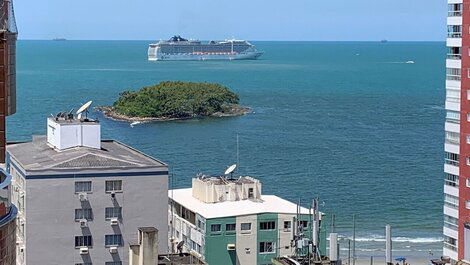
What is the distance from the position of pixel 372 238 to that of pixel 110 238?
990 centimetres

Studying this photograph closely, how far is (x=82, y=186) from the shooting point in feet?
58.3

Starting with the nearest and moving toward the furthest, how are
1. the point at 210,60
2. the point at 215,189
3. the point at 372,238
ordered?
the point at 215,189 → the point at 372,238 → the point at 210,60

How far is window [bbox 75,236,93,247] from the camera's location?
1767cm

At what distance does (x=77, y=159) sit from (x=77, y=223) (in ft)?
3.59

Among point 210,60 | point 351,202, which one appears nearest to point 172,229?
point 351,202

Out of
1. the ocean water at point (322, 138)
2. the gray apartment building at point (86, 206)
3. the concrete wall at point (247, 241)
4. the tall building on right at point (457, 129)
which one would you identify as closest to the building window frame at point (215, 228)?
the concrete wall at point (247, 241)

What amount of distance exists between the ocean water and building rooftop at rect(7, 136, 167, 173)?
7253 millimetres

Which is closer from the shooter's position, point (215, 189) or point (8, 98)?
point (8, 98)

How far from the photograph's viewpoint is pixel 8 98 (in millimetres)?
8672

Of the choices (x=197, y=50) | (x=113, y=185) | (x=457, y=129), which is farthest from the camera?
(x=197, y=50)

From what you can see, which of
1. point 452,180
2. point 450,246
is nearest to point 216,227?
point 450,246

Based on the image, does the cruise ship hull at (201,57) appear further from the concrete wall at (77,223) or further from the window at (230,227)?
the concrete wall at (77,223)

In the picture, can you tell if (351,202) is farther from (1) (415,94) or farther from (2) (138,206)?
(1) (415,94)

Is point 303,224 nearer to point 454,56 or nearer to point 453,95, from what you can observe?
point 453,95
